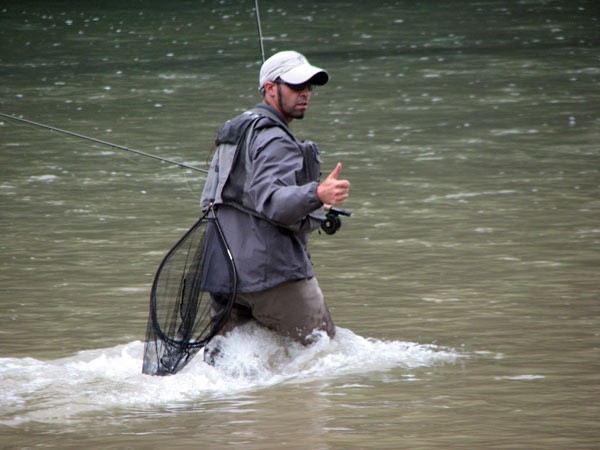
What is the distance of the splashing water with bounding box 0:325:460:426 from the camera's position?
552 centimetres

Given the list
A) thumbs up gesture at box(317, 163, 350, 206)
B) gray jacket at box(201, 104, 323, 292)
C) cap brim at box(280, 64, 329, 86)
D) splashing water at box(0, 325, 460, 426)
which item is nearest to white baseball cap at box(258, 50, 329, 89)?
cap brim at box(280, 64, 329, 86)

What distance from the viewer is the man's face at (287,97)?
18.4 ft

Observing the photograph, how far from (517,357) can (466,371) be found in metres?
0.35

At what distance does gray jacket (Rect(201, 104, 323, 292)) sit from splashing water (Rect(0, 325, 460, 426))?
384mm

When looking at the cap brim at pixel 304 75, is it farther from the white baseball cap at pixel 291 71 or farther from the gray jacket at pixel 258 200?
the gray jacket at pixel 258 200

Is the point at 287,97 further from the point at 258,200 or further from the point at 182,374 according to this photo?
the point at 182,374

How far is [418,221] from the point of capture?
945 centimetres

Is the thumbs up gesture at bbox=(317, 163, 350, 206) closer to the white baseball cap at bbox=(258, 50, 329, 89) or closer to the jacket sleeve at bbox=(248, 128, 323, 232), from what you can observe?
the jacket sleeve at bbox=(248, 128, 323, 232)

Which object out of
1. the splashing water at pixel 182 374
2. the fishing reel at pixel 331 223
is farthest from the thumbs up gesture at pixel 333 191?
the splashing water at pixel 182 374

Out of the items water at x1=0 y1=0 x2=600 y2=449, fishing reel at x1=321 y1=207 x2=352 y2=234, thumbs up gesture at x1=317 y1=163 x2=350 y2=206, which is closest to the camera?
thumbs up gesture at x1=317 y1=163 x2=350 y2=206

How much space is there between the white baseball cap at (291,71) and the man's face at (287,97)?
28 millimetres

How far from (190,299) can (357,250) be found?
10.2 feet

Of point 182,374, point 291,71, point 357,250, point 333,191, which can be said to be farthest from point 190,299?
point 357,250

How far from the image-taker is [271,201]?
5344mm
